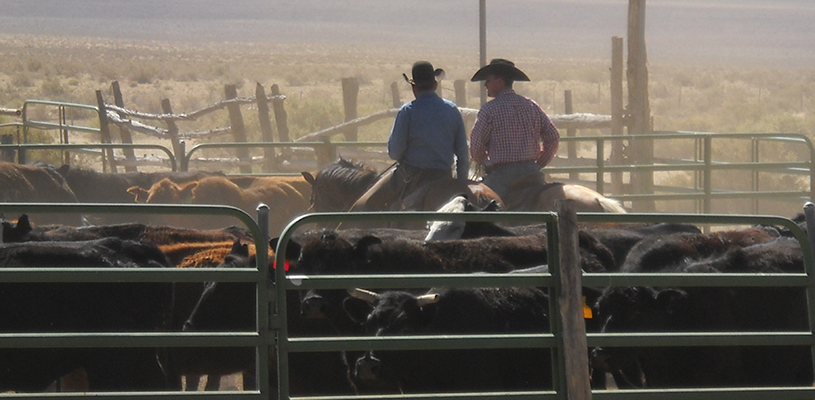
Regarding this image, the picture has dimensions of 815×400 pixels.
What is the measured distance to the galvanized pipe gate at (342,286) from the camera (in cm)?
371

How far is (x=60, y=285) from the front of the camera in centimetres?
503

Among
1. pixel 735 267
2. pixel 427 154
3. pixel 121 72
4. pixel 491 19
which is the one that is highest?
pixel 491 19

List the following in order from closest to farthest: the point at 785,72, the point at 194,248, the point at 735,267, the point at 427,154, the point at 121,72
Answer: the point at 735,267 → the point at 194,248 → the point at 427,154 → the point at 121,72 → the point at 785,72

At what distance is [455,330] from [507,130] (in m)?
4.08

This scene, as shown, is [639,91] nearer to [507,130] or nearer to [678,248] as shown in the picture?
[507,130]

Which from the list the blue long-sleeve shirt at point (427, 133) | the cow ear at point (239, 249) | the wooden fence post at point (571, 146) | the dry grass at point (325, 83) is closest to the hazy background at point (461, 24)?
the dry grass at point (325, 83)

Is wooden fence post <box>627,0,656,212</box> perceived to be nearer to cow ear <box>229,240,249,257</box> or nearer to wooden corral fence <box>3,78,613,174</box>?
wooden corral fence <box>3,78,613,174</box>

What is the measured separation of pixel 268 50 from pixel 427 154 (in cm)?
8816

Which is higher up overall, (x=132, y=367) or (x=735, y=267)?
(x=735, y=267)

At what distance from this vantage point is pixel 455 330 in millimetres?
4848

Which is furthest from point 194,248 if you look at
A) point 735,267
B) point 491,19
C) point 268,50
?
point 491,19

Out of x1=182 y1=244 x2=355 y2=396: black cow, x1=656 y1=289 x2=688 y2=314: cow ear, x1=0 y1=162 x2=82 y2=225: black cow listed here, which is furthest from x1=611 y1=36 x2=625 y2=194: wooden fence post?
x1=182 y1=244 x2=355 y2=396: black cow

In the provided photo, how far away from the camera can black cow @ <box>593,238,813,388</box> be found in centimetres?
494

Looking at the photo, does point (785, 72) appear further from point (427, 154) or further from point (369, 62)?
point (427, 154)
